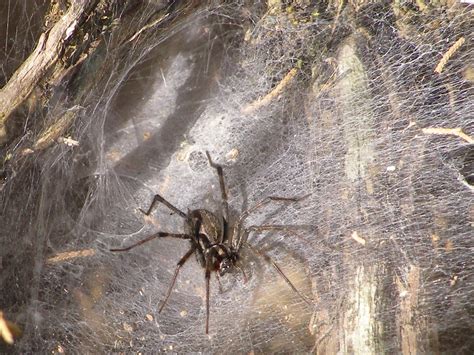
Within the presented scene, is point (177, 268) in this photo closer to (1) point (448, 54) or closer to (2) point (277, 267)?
(2) point (277, 267)

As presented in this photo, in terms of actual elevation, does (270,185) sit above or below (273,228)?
above

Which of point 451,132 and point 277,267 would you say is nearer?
point 451,132

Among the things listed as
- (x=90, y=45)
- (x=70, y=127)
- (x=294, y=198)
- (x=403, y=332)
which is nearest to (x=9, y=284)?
(x=70, y=127)

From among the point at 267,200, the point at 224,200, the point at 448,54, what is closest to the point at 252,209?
the point at 267,200

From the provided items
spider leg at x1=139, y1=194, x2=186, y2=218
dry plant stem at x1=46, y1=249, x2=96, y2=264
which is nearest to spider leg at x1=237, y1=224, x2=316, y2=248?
spider leg at x1=139, y1=194, x2=186, y2=218

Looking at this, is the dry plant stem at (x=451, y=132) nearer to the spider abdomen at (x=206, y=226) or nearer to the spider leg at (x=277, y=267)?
the spider leg at (x=277, y=267)

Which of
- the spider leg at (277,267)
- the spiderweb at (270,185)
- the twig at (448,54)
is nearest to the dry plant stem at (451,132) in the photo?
the spiderweb at (270,185)
